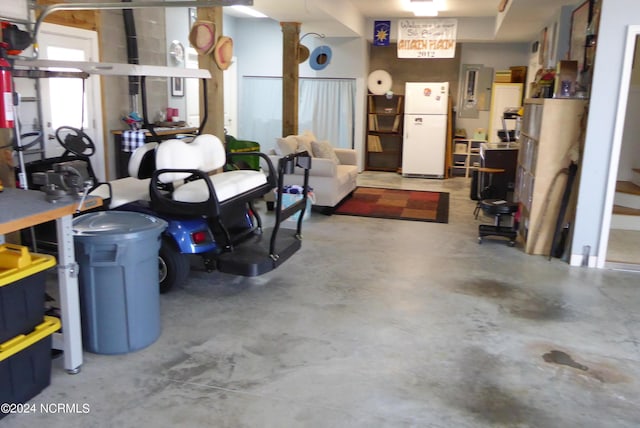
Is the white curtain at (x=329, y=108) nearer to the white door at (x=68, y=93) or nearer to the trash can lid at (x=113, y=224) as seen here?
the white door at (x=68, y=93)

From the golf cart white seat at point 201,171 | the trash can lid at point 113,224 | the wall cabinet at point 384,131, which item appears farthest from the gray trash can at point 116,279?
the wall cabinet at point 384,131

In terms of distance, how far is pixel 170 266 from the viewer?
389cm

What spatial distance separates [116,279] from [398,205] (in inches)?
202

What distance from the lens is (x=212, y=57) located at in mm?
5316

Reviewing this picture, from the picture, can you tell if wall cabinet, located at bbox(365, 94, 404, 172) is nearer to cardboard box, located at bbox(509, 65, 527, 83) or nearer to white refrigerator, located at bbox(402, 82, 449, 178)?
white refrigerator, located at bbox(402, 82, 449, 178)

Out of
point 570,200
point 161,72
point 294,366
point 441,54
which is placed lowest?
point 294,366

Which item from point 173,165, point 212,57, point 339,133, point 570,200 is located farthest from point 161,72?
point 339,133

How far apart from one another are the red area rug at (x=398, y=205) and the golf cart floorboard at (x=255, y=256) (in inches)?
107

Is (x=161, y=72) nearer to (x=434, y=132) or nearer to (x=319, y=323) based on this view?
(x=319, y=323)

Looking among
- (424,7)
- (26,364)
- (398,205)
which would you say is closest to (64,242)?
(26,364)

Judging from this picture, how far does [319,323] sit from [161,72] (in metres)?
2.08

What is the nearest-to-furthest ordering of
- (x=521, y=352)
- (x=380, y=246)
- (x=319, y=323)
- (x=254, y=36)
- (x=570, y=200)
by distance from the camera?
1. (x=521, y=352)
2. (x=319, y=323)
3. (x=570, y=200)
4. (x=380, y=246)
5. (x=254, y=36)

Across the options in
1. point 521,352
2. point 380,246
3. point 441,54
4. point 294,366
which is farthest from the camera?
point 441,54

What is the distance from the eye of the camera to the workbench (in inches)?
94.9
